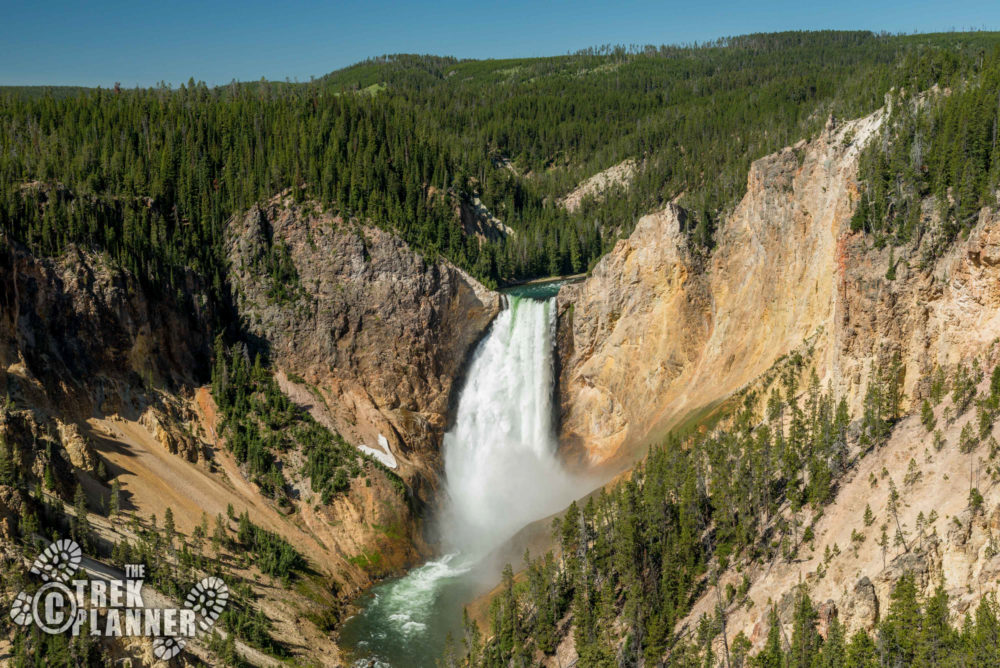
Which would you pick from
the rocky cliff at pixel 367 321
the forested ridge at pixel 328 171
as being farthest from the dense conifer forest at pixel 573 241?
the rocky cliff at pixel 367 321

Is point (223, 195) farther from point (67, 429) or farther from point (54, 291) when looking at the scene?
point (67, 429)

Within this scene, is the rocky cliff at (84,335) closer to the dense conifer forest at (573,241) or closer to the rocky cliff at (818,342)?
the dense conifer forest at (573,241)

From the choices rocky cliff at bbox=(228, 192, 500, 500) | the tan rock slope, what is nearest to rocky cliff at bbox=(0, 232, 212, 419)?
rocky cliff at bbox=(228, 192, 500, 500)

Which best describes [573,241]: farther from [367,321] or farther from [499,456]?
[499,456]

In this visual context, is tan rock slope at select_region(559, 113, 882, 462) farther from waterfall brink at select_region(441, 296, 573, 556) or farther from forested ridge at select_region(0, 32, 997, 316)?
forested ridge at select_region(0, 32, 997, 316)

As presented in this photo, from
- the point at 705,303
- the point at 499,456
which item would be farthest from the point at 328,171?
the point at 705,303

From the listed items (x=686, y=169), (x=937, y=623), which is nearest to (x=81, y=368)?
(x=937, y=623)
